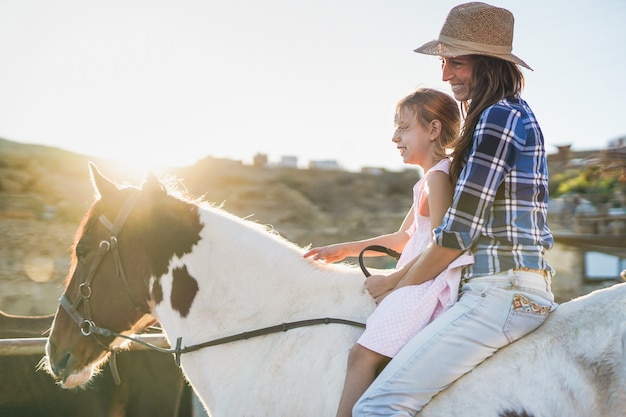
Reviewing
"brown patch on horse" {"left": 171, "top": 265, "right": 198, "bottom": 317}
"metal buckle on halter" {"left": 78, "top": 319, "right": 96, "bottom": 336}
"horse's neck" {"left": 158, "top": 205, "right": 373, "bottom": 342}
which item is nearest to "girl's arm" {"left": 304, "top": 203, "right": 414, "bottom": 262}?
"horse's neck" {"left": 158, "top": 205, "right": 373, "bottom": 342}

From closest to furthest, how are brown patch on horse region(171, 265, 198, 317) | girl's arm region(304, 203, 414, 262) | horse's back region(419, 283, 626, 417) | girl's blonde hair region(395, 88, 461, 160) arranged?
horse's back region(419, 283, 626, 417) < girl's blonde hair region(395, 88, 461, 160) < brown patch on horse region(171, 265, 198, 317) < girl's arm region(304, 203, 414, 262)

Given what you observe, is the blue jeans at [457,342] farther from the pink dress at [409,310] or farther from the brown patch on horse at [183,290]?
the brown patch on horse at [183,290]

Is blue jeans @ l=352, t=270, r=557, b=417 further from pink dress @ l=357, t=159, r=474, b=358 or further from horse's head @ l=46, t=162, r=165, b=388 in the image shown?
horse's head @ l=46, t=162, r=165, b=388

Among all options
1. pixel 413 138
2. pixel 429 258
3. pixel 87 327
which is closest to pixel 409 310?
pixel 429 258

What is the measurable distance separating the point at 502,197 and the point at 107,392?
3691mm

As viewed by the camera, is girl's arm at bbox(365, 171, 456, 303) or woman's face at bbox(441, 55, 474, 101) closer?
girl's arm at bbox(365, 171, 456, 303)

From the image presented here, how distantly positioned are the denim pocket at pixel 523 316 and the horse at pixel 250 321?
6cm

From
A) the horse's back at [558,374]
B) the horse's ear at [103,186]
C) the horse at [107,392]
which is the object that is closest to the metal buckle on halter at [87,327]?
the horse's ear at [103,186]

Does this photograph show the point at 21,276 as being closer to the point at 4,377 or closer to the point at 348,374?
the point at 4,377

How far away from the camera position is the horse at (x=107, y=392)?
4.15 metres

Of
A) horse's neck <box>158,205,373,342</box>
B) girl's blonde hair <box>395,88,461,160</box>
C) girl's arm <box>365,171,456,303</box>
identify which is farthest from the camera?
horse's neck <box>158,205,373,342</box>

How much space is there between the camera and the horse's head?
2.89m

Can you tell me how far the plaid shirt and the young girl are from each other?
0.47 ft

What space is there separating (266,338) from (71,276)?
1308 millimetres
